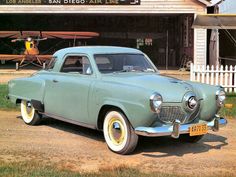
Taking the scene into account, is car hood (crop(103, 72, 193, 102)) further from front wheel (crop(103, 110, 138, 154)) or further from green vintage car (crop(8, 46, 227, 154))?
front wheel (crop(103, 110, 138, 154))

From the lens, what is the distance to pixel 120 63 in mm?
8383

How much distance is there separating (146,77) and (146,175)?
2115 millimetres

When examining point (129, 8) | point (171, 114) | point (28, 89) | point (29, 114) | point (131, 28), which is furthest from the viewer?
point (131, 28)

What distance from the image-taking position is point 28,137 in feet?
28.2

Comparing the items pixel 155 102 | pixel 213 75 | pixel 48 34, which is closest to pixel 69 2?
pixel 48 34

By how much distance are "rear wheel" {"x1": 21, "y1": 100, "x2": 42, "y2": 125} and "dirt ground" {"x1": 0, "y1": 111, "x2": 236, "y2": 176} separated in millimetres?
194

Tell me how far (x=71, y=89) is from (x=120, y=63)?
0.98 metres

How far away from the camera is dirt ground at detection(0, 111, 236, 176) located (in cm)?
671

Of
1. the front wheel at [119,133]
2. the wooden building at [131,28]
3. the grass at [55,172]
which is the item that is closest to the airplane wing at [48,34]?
the wooden building at [131,28]

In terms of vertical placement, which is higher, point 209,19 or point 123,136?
point 209,19

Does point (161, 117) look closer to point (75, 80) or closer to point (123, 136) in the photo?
point (123, 136)

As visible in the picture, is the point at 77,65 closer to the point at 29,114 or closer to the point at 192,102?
the point at 29,114

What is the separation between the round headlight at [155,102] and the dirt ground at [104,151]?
0.79 metres

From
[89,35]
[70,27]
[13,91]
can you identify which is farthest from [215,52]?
[13,91]
